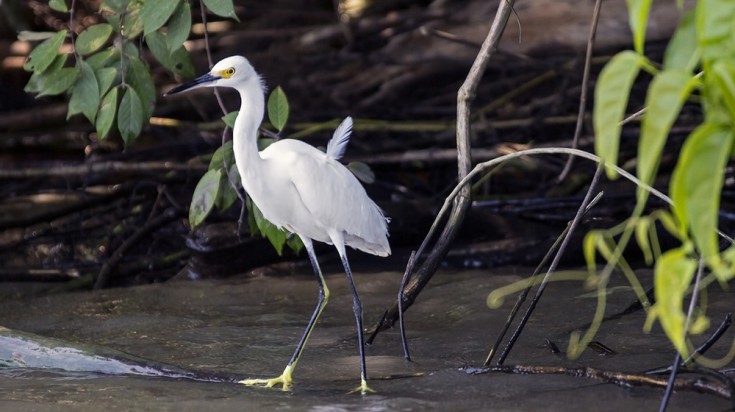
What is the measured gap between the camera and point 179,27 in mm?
3275

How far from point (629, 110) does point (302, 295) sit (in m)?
2.84

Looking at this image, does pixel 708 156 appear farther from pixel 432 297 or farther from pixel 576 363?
pixel 432 297

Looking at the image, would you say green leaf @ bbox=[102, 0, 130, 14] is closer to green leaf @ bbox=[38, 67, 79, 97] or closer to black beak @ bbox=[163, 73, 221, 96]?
green leaf @ bbox=[38, 67, 79, 97]

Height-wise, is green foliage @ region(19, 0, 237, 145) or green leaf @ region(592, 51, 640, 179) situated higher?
green leaf @ region(592, 51, 640, 179)

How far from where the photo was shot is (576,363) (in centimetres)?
311

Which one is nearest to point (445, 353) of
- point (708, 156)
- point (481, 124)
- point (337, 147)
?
point (337, 147)

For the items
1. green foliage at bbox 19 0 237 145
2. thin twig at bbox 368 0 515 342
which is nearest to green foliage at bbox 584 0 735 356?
thin twig at bbox 368 0 515 342

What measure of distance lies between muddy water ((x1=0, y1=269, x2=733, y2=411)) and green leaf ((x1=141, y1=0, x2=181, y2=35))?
1.06m

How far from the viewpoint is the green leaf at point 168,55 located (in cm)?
356

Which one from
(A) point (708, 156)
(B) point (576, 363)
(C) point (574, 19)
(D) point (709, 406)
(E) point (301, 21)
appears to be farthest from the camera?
(E) point (301, 21)

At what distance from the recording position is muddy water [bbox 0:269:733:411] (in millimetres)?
2732

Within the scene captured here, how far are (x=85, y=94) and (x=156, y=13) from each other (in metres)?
0.52

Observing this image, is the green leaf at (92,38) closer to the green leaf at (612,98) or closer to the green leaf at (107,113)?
the green leaf at (107,113)

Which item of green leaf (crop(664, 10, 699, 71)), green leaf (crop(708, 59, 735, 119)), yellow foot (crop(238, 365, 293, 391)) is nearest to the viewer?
green leaf (crop(708, 59, 735, 119))
